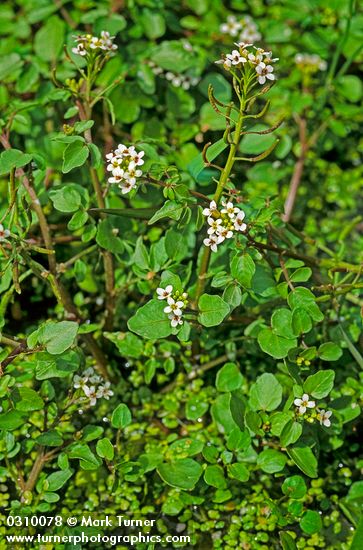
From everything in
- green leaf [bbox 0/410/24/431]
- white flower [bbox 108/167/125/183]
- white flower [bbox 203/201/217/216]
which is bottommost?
green leaf [bbox 0/410/24/431]

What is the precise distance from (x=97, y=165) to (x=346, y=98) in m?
1.28

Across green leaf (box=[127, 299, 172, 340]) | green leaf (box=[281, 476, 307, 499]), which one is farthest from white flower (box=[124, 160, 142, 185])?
green leaf (box=[281, 476, 307, 499])

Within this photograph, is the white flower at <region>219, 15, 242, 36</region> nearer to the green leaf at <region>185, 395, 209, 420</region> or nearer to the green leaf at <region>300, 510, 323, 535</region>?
the green leaf at <region>185, 395, 209, 420</region>

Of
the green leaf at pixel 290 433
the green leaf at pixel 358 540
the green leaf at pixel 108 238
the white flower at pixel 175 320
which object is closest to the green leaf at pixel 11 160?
the green leaf at pixel 108 238

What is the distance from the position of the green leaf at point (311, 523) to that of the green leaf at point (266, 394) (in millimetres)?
248

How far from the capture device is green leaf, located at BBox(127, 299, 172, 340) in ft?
4.85

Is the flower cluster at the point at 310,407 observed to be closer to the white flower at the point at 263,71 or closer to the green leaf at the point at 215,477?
the green leaf at the point at 215,477

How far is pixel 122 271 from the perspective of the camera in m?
1.96

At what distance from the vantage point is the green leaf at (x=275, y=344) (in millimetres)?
1555

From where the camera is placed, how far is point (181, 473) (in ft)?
5.27

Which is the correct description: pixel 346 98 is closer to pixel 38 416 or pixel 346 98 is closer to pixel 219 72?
pixel 219 72

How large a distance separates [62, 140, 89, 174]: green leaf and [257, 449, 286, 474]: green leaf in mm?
756

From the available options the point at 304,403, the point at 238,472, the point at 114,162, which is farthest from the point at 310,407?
the point at 114,162

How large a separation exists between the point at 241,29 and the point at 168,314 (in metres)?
1.40
